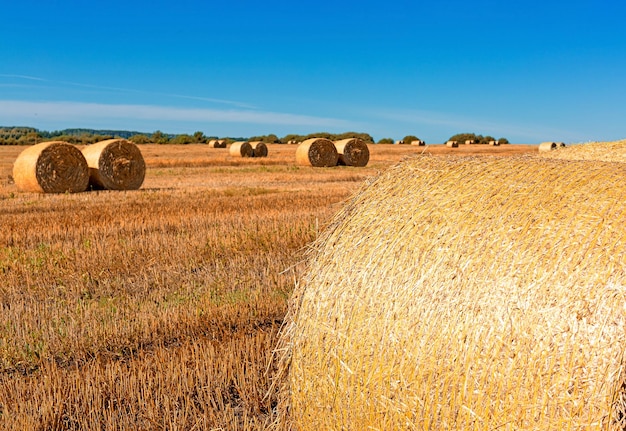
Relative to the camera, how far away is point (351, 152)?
1125 inches

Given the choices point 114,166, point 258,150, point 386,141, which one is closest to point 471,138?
point 386,141

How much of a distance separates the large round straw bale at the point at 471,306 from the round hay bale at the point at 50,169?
13.7 meters

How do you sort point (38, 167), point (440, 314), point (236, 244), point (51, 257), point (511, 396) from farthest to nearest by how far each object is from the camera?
point (38, 167), point (236, 244), point (51, 257), point (440, 314), point (511, 396)

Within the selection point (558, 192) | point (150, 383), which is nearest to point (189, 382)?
point (150, 383)

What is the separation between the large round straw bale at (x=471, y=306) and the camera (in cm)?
253

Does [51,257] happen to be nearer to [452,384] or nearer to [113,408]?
[113,408]

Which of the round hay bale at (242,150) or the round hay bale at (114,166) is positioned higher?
the round hay bale at (242,150)

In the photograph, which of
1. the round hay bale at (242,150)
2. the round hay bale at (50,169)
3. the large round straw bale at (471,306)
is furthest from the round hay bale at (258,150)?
the large round straw bale at (471,306)

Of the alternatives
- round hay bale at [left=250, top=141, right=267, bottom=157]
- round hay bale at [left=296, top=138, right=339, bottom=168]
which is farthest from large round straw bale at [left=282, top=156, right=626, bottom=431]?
round hay bale at [left=250, top=141, right=267, bottom=157]

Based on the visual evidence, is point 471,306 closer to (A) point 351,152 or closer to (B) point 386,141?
(A) point 351,152

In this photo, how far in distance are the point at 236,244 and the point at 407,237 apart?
19.4 feet

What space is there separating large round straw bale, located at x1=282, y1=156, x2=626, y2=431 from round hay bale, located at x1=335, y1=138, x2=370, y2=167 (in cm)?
2462

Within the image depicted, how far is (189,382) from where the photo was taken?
4.43 m

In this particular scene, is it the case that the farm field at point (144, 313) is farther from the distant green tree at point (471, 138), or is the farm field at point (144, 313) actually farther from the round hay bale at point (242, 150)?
the distant green tree at point (471, 138)
